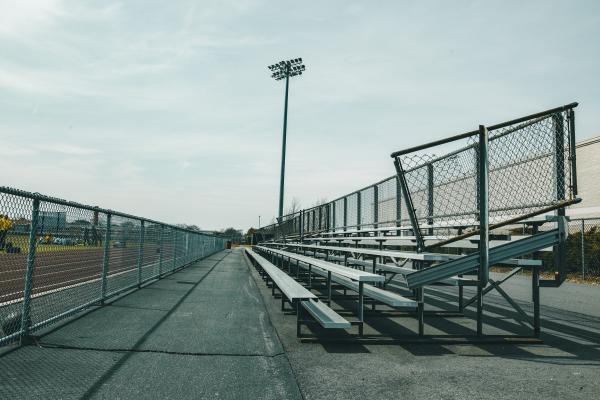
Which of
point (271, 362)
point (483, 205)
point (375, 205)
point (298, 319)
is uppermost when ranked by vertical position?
point (375, 205)

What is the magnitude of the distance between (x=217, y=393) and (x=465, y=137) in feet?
11.4

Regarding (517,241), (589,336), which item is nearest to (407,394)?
(517,241)

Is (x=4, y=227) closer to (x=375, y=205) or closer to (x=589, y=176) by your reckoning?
(x=375, y=205)

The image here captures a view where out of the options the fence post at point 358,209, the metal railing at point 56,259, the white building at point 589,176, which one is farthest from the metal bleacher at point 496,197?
the white building at point 589,176

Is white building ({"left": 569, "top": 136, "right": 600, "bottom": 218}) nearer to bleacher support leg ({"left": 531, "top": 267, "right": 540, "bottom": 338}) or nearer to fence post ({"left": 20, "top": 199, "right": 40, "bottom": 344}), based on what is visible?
bleacher support leg ({"left": 531, "top": 267, "right": 540, "bottom": 338})

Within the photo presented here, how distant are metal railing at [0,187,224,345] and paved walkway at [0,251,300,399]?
29 centimetres

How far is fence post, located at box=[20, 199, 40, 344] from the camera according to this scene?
4.20 m

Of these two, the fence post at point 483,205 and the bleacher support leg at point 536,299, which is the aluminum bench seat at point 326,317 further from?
the bleacher support leg at point 536,299

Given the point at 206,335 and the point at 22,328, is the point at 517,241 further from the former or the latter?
the point at 22,328

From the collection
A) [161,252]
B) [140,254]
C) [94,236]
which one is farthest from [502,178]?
[161,252]

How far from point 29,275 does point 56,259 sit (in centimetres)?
73

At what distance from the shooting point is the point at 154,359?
148 inches

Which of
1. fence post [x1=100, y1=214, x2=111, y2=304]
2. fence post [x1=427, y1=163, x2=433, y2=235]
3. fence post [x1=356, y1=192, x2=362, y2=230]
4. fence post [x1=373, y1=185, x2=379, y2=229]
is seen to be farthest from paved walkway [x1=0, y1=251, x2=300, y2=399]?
fence post [x1=356, y1=192, x2=362, y2=230]

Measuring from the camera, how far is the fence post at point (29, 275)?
420cm
